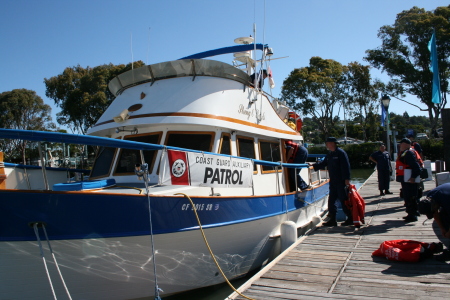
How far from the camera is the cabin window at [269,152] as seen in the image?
7074mm

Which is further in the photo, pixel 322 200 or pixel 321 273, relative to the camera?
pixel 322 200

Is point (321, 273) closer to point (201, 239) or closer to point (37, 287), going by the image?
point (201, 239)

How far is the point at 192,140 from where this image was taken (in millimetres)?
5910

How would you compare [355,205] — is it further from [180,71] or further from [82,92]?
[82,92]

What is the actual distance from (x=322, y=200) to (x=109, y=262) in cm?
716

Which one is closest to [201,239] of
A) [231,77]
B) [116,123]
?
[116,123]

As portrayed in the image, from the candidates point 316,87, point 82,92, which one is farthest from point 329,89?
point 82,92

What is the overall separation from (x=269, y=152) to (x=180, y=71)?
8.33 ft

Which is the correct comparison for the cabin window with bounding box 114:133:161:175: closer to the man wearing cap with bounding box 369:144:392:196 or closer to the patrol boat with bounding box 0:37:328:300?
the patrol boat with bounding box 0:37:328:300

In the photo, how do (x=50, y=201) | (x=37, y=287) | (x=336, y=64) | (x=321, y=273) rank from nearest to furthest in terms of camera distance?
(x=50, y=201) → (x=37, y=287) → (x=321, y=273) → (x=336, y=64)

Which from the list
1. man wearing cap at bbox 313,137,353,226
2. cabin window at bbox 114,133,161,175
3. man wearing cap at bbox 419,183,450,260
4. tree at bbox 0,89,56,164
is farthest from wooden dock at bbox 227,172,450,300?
tree at bbox 0,89,56,164

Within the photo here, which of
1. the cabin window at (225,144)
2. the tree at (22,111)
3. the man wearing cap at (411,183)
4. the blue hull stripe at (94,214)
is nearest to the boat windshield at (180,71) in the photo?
the cabin window at (225,144)

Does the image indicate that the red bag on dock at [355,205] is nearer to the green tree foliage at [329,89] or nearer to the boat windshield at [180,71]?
the boat windshield at [180,71]

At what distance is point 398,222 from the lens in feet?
22.8
